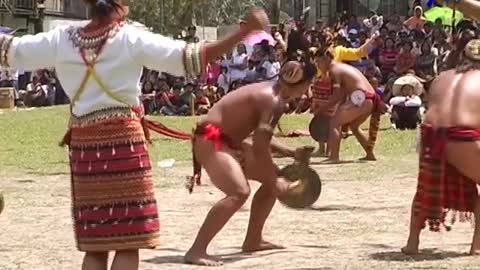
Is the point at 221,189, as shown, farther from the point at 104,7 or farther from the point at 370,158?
the point at 370,158

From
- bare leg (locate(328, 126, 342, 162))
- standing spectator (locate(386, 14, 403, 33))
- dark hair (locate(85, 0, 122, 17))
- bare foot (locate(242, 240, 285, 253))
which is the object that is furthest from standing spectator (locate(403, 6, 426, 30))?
dark hair (locate(85, 0, 122, 17))

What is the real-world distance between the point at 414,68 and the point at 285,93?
1428cm

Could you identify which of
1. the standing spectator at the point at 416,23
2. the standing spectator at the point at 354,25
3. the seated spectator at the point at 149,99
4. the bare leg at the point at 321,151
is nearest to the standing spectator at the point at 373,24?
the standing spectator at the point at 354,25

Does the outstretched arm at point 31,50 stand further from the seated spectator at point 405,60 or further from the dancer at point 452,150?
the seated spectator at point 405,60

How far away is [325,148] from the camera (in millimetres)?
14062

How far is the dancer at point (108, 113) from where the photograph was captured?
4.79 m

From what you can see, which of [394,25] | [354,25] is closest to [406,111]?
[394,25]

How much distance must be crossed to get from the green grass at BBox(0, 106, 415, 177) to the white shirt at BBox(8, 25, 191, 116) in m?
6.31

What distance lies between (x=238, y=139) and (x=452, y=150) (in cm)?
130

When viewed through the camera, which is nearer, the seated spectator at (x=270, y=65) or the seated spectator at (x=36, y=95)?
the seated spectator at (x=270, y=65)

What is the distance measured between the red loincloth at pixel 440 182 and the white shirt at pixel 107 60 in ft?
7.89

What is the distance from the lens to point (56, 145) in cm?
1580

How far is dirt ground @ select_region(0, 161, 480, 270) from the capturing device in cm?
696

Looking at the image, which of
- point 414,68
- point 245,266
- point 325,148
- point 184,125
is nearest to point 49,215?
point 245,266
